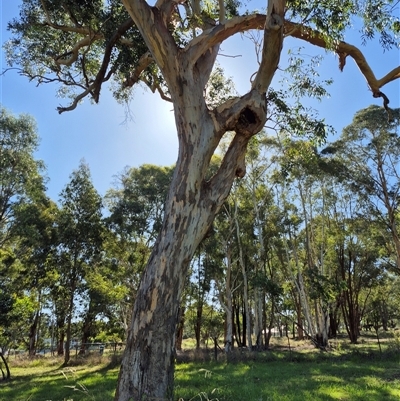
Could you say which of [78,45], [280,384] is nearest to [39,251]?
[78,45]

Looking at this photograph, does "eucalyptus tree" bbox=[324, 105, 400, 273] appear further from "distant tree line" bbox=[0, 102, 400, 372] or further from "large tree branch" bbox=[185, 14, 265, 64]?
"large tree branch" bbox=[185, 14, 265, 64]

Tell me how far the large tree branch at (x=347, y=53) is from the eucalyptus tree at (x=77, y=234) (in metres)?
15.1

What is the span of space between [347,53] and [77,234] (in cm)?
1583

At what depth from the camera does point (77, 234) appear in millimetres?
18172

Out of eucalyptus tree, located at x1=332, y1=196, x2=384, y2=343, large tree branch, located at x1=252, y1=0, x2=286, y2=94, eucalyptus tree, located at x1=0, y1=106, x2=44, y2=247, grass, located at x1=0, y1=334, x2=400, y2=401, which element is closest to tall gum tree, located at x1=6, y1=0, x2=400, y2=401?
large tree branch, located at x1=252, y1=0, x2=286, y2=94

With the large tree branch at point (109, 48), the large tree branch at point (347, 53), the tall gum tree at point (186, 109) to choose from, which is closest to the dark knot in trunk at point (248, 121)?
the tall gum tree at point (186, 109)

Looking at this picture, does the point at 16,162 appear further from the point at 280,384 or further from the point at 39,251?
the point at 280,384

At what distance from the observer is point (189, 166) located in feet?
13.1

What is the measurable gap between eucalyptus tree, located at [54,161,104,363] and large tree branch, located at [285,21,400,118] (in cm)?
1513

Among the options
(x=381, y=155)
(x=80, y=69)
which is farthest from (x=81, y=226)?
(x=381, y=155)

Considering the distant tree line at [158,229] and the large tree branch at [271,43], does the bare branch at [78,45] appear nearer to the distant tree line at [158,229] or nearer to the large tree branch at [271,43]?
the large tree branch at [271,43]

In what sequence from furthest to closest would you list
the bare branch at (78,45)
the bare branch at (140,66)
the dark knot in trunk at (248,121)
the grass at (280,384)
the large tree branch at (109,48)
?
the bare branch at (78,45) → the grass at (280,384) → the bare branch at (140,66) → the large tree branch at (109,48) → the dark knot in trunk at (248,121)

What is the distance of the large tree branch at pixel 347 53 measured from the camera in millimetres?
5225

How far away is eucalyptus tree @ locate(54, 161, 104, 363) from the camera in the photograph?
18.2 m
